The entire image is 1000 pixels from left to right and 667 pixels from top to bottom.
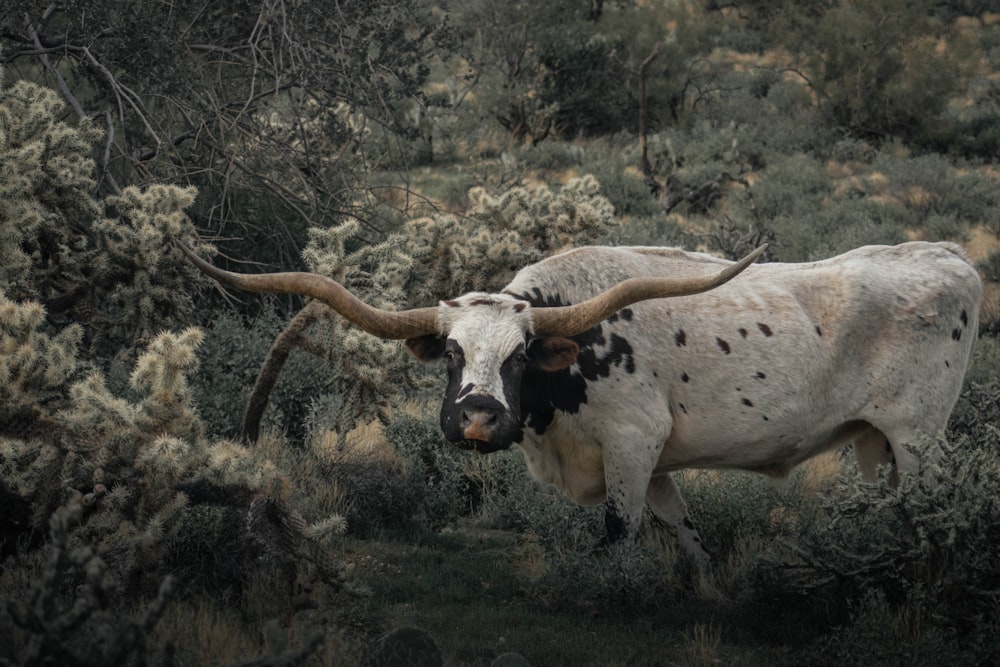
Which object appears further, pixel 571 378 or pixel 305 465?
pixel 305 465

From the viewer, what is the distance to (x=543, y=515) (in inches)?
260

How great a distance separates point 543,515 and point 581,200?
4.32m

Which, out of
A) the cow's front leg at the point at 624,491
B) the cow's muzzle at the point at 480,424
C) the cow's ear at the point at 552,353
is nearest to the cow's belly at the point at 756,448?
the cow's front leg at the point at 624,491

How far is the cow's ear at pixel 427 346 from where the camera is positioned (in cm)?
567

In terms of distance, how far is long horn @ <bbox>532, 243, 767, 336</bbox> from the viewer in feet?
17.5

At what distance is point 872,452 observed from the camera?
21.5 ft

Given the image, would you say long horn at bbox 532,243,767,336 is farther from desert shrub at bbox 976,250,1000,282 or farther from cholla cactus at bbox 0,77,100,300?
desert shrub at bbox 976,250,1000,282

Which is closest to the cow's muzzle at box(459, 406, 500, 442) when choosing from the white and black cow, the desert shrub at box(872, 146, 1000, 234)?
the white and black cow

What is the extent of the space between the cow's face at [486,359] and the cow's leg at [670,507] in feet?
5.03

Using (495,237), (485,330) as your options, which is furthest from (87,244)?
(495,237)

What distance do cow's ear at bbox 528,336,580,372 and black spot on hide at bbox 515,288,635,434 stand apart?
211 mm

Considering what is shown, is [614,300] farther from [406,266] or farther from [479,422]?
[406,266]

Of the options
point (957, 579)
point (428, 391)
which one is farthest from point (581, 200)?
point (957, 579)

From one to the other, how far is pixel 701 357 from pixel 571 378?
2.66ft
